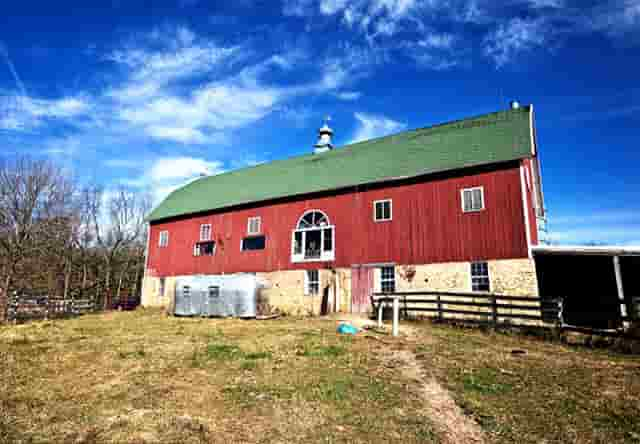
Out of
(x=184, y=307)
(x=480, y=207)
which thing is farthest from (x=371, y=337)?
(x=184, y=307)

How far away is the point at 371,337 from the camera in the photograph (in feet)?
41.6

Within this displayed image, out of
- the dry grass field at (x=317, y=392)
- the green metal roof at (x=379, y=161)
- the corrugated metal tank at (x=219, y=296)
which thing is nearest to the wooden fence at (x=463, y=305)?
the dry grass field at (x=317, y=392)

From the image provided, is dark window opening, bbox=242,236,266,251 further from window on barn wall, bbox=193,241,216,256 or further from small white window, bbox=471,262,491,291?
small white window, bbox=471,262,491,291

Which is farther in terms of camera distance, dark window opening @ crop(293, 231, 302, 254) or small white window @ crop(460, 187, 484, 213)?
dark window opening @ crop(293, 231, 302, 254)

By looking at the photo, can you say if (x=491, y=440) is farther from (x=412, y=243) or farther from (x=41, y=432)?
(x=412, y=243)

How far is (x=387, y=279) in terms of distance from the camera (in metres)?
19.5

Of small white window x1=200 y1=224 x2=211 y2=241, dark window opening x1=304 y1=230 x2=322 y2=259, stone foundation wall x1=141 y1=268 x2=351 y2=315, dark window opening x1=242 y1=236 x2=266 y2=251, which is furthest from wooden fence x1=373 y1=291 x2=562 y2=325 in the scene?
small white window x1=200 y1=224 x2=211 y2=241

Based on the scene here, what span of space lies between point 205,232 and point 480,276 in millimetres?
18482

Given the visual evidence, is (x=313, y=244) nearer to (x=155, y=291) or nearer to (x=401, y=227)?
(x=401, y=227)

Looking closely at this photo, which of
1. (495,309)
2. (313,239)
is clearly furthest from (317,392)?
(313,239)

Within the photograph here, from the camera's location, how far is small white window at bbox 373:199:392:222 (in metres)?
20.1

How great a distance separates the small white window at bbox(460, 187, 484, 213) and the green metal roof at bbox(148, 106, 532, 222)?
122cm

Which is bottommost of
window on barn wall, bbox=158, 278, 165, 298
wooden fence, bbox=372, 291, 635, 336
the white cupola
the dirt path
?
the dirt path

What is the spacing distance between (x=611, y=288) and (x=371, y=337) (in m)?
13.4
